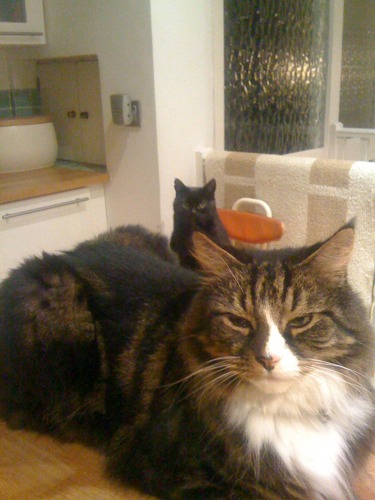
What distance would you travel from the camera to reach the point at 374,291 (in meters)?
1.68

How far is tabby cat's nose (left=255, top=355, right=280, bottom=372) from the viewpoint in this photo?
2.62 feet

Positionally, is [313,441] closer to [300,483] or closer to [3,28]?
[300,483]

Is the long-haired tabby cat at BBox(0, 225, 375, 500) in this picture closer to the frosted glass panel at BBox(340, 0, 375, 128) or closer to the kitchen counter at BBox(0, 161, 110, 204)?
the kitchen counter at BBox(0, 161, 110, 204)

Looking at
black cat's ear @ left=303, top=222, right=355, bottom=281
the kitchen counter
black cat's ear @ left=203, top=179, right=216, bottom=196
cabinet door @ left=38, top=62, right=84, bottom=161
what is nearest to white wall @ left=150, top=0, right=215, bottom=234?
black cat's ear @ left=203, top=179, right=216, bottom=196

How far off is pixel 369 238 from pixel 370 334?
807 mm

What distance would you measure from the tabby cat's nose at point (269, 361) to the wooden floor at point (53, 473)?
39cm

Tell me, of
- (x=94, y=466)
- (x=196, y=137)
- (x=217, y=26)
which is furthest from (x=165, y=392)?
(x=217, y=26)

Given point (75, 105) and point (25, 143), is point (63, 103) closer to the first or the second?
point (75, 105)

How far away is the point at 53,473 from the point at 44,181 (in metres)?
1.39

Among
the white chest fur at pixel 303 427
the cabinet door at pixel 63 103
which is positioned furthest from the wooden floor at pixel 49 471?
the cabinet door at pixel 63 103

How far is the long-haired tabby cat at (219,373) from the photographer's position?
2.80 feet

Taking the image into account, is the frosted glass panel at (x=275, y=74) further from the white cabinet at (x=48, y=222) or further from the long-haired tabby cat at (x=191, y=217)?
the white cabinet at (x=48, y=222)

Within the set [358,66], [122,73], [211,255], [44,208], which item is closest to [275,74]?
[358,66]

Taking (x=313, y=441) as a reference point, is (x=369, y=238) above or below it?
above
